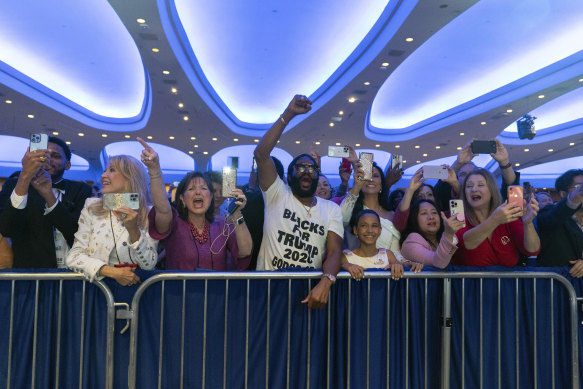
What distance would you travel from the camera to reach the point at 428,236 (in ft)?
10.3

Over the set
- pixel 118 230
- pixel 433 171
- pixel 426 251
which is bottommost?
pixel 426 251

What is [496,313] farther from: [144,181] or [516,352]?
[144,181]

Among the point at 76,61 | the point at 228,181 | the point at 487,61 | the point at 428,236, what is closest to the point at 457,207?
the point at 428,236

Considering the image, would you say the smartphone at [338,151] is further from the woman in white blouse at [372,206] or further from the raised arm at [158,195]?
the raised arm at [158,195]

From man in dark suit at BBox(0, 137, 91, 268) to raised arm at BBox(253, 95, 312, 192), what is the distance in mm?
1291

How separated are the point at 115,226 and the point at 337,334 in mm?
1530

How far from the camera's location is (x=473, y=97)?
1107cm

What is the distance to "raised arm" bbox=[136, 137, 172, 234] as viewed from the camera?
2408mm

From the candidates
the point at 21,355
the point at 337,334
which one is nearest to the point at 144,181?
the point at 21,355

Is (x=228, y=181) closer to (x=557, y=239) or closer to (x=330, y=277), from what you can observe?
(x=330, y=277)

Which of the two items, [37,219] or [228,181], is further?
[37,219]

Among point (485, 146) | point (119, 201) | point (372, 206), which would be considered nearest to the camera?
point (119, 201)

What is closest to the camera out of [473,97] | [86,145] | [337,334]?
[337,334]

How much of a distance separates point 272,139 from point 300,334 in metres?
1.28
